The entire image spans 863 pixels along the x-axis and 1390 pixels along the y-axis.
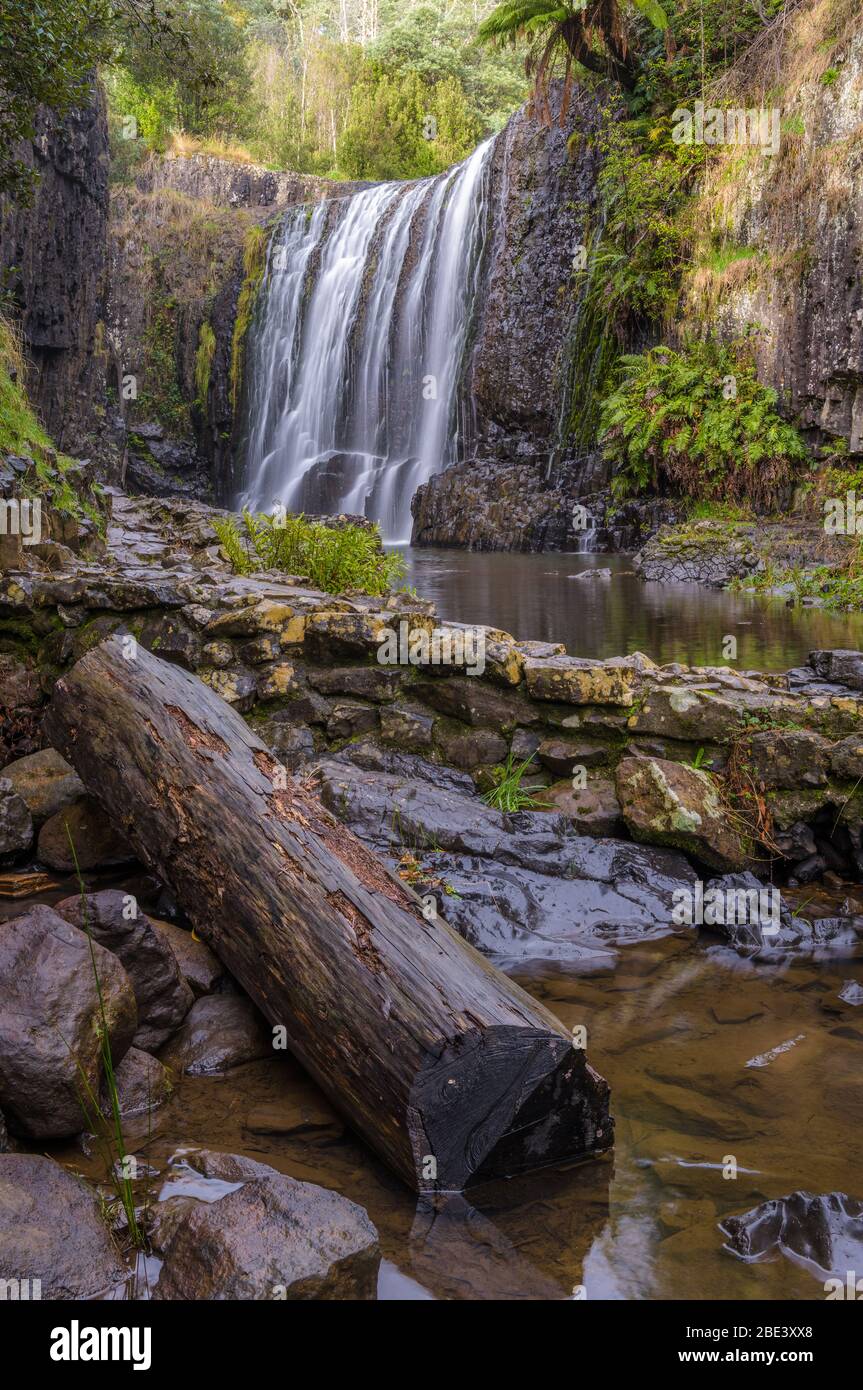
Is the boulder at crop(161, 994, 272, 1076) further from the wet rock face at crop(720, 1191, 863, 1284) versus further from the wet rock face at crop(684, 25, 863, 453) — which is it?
the wet rock face at crop(684, 25, 863, 453)

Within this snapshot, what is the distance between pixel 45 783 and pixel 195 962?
5.58 ft

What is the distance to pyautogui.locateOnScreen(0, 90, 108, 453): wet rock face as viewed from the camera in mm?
13133

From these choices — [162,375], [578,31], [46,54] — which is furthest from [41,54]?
[162,375]

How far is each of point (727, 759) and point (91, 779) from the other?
2.87m

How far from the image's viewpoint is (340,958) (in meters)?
2.92

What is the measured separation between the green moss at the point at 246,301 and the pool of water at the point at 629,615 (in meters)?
11.6

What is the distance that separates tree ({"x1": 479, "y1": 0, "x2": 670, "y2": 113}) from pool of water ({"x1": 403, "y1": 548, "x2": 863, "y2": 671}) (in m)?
9.31

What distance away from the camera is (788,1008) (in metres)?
3.59

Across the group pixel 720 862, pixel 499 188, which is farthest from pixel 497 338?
pixel 720 862

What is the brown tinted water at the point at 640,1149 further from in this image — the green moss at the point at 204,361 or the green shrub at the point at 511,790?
the green moss at the point at 204,361

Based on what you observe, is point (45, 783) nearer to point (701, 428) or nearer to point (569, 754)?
point (569, 754)

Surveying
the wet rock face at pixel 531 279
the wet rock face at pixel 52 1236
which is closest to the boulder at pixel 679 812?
the wet rock face at pixel 52 1236

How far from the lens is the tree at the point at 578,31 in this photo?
1667cm

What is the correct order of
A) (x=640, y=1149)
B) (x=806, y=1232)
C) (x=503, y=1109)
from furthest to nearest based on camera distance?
(x=640, y=1149) < (x=503, y=1109) < (x=806, y=1232)
